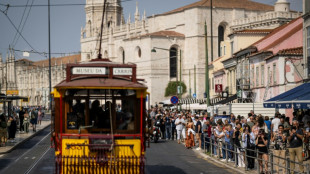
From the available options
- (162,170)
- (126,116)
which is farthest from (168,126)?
(126,116)

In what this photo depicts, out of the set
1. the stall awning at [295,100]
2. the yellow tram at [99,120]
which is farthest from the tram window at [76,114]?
the stall awning at [295,100]

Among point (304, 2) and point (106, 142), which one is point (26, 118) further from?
point (106, 142)

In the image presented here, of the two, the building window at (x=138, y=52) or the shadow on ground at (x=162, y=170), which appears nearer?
the shadow on ground at (x=162, y=170)

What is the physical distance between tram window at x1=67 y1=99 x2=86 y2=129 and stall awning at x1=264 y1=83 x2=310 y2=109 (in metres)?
10.2

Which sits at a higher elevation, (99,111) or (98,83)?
(98,83)

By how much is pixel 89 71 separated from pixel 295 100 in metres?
11.0

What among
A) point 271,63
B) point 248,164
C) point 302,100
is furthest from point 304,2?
point 248,164

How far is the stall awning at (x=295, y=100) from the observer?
21484 millimetres

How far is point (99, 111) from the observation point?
43.5 ft

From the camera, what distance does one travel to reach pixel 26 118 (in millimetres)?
42125

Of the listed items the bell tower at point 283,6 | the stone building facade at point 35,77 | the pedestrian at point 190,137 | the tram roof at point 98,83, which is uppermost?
the bell tower at point 283,6

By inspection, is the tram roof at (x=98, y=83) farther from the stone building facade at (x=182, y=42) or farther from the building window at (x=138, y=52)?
the building window at (x=138, y=52)

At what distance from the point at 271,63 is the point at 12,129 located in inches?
625

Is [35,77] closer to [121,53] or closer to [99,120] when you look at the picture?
[121,53]
